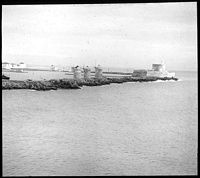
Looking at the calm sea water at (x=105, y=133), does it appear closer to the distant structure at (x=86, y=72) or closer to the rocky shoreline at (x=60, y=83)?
the rocky shoreline at (x=60, y=83)

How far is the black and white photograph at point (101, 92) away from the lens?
221 centimetres

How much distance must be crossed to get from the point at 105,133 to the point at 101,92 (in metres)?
0.30

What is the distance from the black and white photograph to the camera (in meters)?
2.21

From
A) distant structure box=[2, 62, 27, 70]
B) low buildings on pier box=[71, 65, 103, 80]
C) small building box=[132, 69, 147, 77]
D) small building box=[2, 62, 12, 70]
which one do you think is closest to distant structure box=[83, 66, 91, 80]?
low buildings on pier box=[71, 65, 103, 80]

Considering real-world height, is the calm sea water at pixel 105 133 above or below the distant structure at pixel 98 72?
below

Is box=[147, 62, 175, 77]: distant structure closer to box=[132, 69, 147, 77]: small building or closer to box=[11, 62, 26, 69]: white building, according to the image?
box=[132, 69, 147, 77]: small building

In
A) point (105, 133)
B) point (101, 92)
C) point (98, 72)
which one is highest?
point (98, 72)

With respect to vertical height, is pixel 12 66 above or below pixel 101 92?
above

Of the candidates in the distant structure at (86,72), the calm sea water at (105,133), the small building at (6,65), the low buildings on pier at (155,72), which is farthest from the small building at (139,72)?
the small building at (6,65)

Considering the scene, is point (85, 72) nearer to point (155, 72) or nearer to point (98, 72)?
Result: point (98, 72)

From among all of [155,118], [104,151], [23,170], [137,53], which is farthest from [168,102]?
[23,170]

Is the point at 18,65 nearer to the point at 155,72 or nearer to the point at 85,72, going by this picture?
the point at 85,72

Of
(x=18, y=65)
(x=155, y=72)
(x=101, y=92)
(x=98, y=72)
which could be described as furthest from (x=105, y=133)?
(x=18, y=65)

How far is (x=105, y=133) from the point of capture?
2221 millimetres
